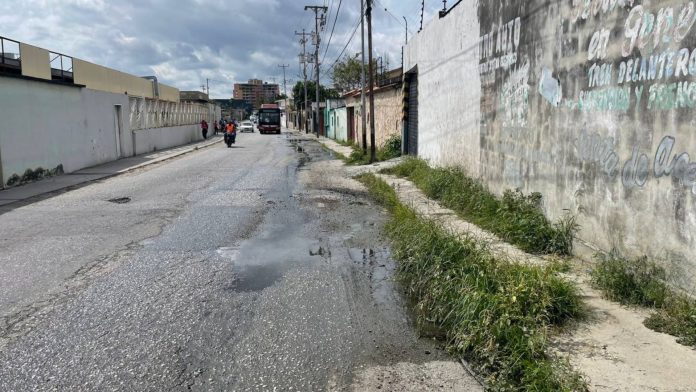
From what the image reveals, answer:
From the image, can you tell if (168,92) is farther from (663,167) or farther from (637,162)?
(663,167)

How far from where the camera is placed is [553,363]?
364 centimetres

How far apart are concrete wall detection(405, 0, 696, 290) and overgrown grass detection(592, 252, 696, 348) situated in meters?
0.14

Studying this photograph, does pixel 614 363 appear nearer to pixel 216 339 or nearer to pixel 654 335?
pixel 654 335

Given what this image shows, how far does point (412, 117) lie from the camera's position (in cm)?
1975

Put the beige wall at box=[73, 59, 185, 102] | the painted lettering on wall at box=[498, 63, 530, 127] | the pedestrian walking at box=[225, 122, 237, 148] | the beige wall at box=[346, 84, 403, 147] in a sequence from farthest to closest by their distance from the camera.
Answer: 1. the pedestrian walking at box=[225, 122, 237, 148]
2. the beige wall at box=[73, 59, 185, 102]
3. the beige wall at box=[346, 84, 403, 147]
4. the painted lettering on wall at box=[498, 63, 530, 127]

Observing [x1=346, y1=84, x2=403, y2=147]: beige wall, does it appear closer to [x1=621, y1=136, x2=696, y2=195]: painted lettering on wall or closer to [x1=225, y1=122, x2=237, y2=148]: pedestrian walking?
[x1=225, y1=122, x2=237, y2=148]: pedestrian walking

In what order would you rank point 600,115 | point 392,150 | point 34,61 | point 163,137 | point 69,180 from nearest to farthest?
point 600,115, point 69,180, point 34,61, point 392,150, point 163,137

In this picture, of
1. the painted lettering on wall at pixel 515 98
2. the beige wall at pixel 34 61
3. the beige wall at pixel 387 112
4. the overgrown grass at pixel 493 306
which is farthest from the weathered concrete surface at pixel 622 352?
the beige wall at pixel 34 61

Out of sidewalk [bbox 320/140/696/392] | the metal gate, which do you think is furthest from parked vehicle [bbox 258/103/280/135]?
sidewalk [bbox 320/140/696/392]

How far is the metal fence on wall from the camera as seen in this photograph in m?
28.4

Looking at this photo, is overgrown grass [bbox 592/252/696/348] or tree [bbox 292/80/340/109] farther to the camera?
tree [bbox 292/80/340/109]

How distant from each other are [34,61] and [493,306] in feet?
67.3

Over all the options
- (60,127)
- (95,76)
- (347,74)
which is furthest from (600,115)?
(347,74)

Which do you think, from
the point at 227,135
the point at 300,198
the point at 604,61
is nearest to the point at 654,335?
the point at 604,61
